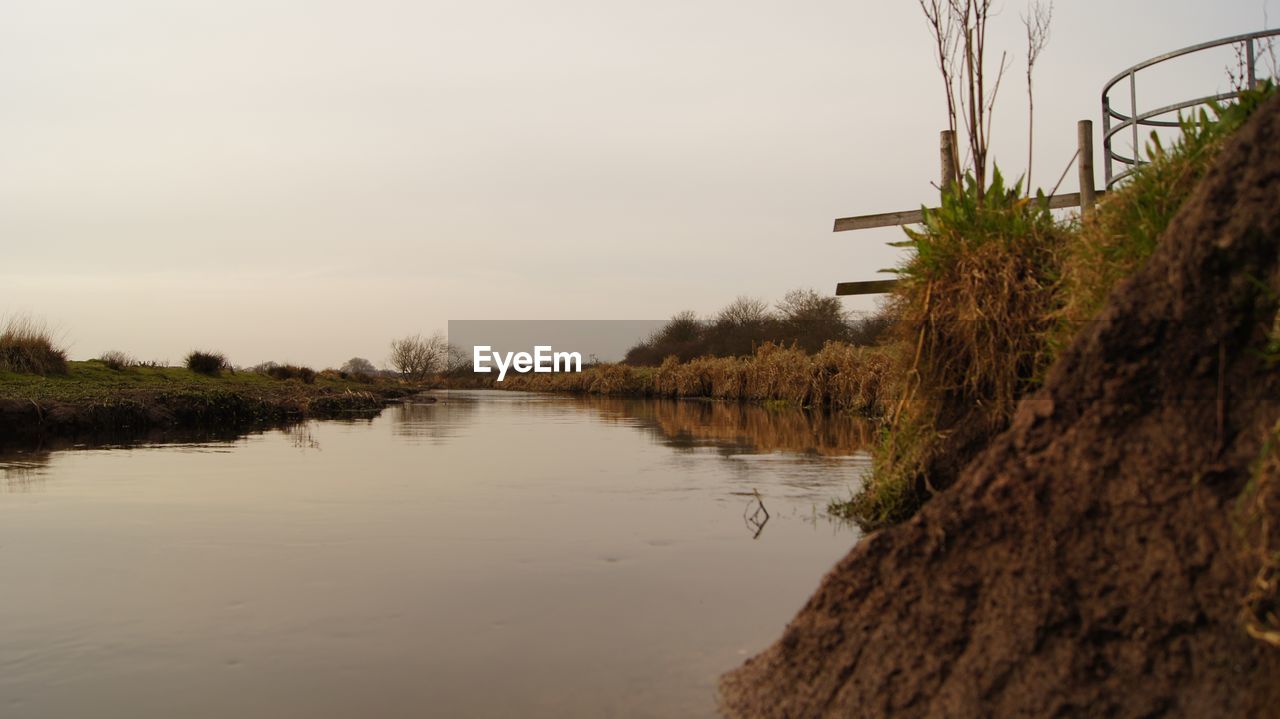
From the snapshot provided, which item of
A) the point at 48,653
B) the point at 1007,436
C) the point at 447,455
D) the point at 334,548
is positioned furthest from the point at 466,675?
the point at 447,455

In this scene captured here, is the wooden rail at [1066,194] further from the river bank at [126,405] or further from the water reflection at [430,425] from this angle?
the river bank at [126,405]

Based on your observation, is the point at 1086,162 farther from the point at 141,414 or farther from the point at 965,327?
the point at 141,414

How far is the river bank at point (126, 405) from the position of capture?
1305 centimetres

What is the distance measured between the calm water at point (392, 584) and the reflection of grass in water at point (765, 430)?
254 cm

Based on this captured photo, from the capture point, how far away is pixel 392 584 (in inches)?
184

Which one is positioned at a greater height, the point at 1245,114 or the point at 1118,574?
the point at 1245,114

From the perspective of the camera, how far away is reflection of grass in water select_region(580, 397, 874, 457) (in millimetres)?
12445

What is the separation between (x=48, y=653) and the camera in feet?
11.7

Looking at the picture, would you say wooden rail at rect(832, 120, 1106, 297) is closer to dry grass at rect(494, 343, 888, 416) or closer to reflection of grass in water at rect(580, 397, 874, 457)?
reflection of grass in water at rect(580, 397, 874, 457)

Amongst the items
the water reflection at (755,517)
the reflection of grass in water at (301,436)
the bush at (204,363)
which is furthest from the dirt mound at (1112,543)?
the bush at (204,363)

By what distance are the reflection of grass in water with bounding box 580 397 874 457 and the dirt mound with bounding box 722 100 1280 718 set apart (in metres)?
8.13

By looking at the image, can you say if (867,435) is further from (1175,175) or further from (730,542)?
(1175,175)

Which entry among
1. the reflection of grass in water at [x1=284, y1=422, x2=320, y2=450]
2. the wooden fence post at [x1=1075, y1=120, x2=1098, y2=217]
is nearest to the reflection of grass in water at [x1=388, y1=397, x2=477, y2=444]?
the reflection of grass in water at [x1=284, y1=422, x2=320, y2=450]

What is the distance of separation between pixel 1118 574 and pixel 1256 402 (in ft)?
1.98
